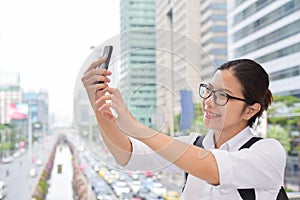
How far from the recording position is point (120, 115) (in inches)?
19.0

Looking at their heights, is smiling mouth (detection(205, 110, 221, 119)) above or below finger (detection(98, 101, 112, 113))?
below

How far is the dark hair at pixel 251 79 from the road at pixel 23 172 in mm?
1720

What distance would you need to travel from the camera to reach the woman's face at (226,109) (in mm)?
605

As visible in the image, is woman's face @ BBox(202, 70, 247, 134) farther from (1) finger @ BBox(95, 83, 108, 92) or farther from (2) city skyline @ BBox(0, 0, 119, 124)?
(2) city skyline @ BBox(0, 0, 119, 124)

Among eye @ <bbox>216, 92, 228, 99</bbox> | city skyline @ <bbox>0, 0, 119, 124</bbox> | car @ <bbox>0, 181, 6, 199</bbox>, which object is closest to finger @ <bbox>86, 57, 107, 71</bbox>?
eye @ <bbox>216, 92, 228, 99</bbox>

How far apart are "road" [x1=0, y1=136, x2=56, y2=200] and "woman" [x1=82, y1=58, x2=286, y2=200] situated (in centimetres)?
163

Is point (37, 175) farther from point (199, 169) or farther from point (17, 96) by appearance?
point (199, 169)

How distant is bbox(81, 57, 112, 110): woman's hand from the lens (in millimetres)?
466

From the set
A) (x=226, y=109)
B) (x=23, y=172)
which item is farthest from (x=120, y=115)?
(x=23, y=172)

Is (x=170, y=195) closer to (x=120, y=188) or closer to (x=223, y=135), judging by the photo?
(x=120, y=188)

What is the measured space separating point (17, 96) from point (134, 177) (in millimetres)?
820

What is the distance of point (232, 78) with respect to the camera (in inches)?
26.2

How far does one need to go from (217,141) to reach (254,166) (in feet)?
0.48

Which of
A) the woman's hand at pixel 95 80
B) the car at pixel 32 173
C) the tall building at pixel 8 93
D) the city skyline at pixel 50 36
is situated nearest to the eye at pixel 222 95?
the woman's hand at pixel 95 80
